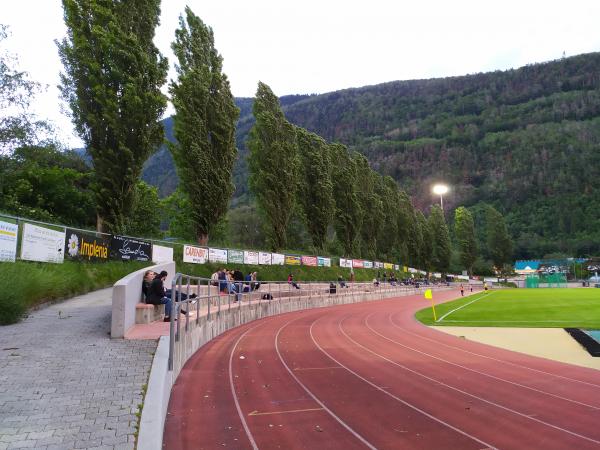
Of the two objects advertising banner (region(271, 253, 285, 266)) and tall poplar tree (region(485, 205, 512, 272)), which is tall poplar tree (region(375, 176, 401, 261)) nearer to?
advertising banner (region(271, 253, 285, 266))

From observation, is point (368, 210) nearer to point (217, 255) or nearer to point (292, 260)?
point (292, 260)

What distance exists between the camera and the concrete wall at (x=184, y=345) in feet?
14.7

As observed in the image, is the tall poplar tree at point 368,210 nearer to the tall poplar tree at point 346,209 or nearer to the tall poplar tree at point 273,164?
the tall poplar tree at point 346,209

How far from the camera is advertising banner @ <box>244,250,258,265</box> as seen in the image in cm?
2862

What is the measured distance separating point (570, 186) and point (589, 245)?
131 feet

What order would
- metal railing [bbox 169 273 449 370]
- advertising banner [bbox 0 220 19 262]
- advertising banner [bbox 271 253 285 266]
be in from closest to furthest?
metal railing [bbox 169 273 449 370] → advertising banner [bbox 0 220 19 262] → advertising banner [bbox 271 253 285 266]

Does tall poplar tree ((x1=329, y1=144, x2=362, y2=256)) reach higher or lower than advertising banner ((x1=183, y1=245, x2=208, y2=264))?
higher

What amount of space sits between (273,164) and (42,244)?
27.0 meters

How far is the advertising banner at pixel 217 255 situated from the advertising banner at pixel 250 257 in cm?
247

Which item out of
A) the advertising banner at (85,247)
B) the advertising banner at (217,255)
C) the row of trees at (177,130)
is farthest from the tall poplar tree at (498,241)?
the advertising banner at (85,247)

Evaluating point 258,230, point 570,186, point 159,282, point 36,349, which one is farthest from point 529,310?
point 570,186

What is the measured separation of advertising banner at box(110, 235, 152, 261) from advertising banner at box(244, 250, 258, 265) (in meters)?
9.02

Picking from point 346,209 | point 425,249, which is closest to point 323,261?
point 346,209

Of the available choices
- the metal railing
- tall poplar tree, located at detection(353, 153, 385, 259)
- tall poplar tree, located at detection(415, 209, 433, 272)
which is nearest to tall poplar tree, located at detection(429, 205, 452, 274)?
tall poplar tree, located at detection(415, 209, 433, 272)
